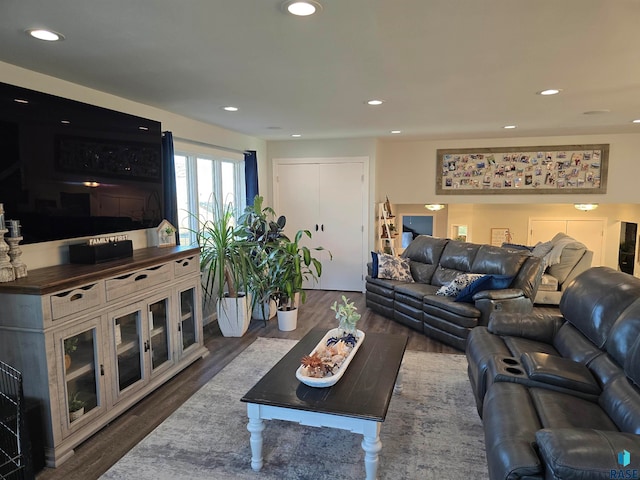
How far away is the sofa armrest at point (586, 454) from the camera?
1379 mm

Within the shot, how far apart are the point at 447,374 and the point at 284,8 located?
9.64 ft

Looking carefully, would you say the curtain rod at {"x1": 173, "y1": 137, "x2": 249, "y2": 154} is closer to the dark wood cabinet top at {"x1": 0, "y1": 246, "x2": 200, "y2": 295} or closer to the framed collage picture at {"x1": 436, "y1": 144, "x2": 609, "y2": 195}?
the dark wood cabinet top at {"x1": 0, "y1": 246, "x2": 200, "y2": 295}

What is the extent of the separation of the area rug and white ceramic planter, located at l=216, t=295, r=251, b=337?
1.19m

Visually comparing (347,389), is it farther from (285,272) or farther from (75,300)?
(285,272)

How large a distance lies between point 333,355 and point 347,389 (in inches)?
12.2

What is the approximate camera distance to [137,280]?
115 inches

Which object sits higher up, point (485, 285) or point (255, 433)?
point (485, 285)

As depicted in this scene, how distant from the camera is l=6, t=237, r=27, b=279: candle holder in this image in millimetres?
2350

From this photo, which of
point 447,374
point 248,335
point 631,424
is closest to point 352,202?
point 248,335

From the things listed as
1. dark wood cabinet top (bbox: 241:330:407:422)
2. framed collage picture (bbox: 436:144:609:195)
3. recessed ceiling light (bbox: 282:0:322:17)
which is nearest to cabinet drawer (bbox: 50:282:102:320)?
dark wood cabinet top (bbox: 241:330:407:422)

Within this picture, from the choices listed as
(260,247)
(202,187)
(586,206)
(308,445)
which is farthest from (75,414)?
(586,206)

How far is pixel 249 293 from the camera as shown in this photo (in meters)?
4.68

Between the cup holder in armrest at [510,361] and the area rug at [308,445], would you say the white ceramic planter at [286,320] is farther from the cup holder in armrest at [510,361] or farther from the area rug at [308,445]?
the cup holder in armrest at [510,361]

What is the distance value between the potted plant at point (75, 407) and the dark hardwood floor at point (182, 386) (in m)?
0.19
